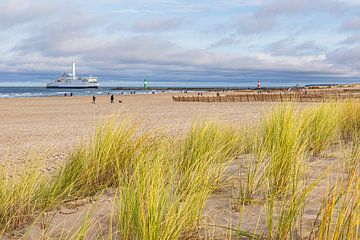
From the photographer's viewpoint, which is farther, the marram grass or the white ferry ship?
the white ferry ship

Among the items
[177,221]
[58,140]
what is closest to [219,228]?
[177,221]

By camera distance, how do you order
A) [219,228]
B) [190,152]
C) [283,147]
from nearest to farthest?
[219,228] < [283,147] < [190,152]

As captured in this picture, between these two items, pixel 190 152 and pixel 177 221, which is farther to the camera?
pixel 190 152

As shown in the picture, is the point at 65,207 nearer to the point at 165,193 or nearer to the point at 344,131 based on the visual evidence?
the point at 165,193

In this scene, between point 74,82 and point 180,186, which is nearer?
point 180,186

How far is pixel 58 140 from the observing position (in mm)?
9805

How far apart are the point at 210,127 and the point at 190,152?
104 centimetres

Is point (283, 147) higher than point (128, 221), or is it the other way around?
point (283, 147)

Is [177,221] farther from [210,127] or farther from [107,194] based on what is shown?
[210,127]

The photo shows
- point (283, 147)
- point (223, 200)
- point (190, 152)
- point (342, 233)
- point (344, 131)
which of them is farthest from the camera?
point (344, 131)

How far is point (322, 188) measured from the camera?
11.7 ft

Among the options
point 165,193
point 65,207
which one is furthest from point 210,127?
point 165,193

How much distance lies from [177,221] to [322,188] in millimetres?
1706

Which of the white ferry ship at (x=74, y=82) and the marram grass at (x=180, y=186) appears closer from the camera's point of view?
the marram grass at (x=180, y=186)
